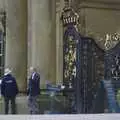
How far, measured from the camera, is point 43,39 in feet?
71.5

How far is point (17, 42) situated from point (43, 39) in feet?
6.37

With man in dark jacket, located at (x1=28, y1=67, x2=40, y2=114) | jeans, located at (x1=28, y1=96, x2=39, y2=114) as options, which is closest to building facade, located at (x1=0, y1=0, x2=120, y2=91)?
man in dark jacket, located at (x1=28, y1=67, x2=40, y2=114)

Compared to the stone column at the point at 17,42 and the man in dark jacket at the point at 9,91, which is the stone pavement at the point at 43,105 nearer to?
the man in dark jacket at the point at 9,91

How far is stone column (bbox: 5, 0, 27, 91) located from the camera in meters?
23.2

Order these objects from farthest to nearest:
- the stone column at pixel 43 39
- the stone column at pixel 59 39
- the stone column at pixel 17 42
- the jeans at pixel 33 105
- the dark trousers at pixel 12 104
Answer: the stone column at pixel 59 39
the stone column at pixel 17 42
the stone column at pixel 43 39
the dark trousers at pixel 12 104
the jeans at pixel 33 105

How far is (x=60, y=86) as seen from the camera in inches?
856

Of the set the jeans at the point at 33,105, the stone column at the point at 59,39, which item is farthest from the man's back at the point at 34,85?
the stone column at the point at 59,39

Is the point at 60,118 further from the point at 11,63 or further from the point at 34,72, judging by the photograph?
the point at 11,63

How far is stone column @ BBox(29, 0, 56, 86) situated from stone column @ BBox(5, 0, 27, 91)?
1.19 m

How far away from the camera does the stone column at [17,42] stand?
915 inches

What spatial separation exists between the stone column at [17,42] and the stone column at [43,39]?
1.19 m

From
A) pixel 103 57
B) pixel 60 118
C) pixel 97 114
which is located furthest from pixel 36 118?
pixel 103 57

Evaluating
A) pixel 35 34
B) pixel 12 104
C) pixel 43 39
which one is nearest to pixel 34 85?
pixel 12 104

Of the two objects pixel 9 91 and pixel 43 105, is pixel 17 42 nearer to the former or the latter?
pixel 9 91
